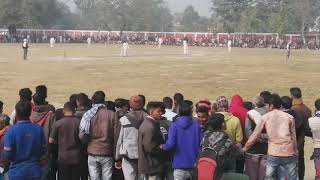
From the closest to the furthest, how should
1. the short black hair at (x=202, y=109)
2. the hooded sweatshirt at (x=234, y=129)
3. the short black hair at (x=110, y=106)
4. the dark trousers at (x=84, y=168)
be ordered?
the short black hair at (x=202, y=109), the hooded sweatshirt at (x=234, y=129), the dark trousers at (x=84, y=168), the short black hair at (x=110, y=106)

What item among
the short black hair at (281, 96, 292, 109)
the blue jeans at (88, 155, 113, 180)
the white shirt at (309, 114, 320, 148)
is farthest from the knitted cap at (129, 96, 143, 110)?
the white shirt at (309, 114, 320, 148)

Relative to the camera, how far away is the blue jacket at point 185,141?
266 inches

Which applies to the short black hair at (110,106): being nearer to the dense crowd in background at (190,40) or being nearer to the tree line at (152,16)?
the dense crowd in background at (190,40)

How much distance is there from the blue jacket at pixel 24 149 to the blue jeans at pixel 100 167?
1187 mm

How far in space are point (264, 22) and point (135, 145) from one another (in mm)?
86241

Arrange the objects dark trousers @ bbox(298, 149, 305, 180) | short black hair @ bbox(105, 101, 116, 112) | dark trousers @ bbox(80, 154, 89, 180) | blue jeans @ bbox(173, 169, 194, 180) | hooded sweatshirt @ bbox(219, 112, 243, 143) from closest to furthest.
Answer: blue jeans @ bbox(173, 169, 194, 180), hooded sweatshirt @ bbox(219, 112, 243, 143), dark trousers @ bbox(80, 154, 89, 180), short black hair @ bbox(105, 101, 116, 112), dark trousers @ bbox(298, 149, 305, 180)

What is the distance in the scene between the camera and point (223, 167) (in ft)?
20.9

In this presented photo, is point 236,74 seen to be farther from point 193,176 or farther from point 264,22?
→ point 264,22

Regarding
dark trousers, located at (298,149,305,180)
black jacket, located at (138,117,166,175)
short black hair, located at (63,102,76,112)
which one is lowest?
dark trousers, located at (298,149,305,180)

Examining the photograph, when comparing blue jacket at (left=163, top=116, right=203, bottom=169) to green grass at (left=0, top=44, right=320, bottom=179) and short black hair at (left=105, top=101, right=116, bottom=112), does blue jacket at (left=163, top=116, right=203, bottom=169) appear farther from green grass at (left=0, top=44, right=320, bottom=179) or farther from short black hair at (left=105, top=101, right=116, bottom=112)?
green grass at (left=0, top=44, right=320, bottom=179)

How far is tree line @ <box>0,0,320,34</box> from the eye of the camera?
85562 millimetres

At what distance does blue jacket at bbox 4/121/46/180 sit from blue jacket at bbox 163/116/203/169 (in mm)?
1500

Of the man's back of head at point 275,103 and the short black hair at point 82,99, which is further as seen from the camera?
the short black hair at point 82,99

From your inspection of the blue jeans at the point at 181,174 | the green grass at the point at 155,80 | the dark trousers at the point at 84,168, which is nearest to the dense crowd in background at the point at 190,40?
the green grass at the point at 155,80
